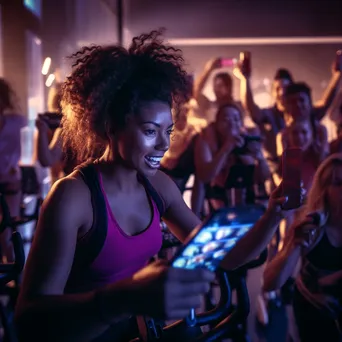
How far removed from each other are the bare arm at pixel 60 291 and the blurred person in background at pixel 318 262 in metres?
0.91

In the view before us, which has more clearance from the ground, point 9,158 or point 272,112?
point 272,112

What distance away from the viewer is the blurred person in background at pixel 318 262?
6.59 feet

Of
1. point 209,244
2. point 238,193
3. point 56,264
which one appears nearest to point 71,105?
point 56,264

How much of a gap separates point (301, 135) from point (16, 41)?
2691mm

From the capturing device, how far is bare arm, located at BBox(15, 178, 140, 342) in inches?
42.4

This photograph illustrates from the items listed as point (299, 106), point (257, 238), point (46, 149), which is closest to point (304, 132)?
point (299, 106)

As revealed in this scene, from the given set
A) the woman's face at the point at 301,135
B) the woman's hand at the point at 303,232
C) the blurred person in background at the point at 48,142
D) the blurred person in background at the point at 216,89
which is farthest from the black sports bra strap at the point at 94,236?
the blurred person in background at the point at 216,89

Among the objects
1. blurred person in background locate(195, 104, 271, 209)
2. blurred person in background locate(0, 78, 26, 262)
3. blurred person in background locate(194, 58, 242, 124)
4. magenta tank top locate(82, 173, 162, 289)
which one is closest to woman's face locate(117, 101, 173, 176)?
magenta tank top locate(82, 173, 162, 289)

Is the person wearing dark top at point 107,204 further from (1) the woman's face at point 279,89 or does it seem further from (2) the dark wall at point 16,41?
(2) the dark wall at point 16,41

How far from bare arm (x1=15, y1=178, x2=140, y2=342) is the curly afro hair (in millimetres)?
246

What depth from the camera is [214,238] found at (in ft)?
3.46

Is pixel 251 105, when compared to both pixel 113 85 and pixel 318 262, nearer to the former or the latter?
pixel 318 262

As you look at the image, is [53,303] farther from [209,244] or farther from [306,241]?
[306,241]

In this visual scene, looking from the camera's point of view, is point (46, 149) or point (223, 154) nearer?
point (223, 154)
